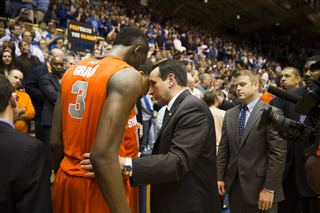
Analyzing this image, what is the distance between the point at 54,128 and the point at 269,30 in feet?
88.7

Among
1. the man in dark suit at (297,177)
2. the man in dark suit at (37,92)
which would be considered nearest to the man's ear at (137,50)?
the man in dark suit at (297,177)

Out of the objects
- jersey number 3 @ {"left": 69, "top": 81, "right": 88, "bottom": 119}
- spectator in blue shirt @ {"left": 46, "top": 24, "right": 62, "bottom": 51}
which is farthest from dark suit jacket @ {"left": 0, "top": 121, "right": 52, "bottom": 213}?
spectator in blue shirt @ {"left": 46, "top": 24, "right": 62, "bottom": 51}

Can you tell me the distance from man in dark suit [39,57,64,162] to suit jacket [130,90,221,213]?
8.13ft

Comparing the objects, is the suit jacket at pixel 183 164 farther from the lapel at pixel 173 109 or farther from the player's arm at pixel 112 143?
the player's arm at pixel 112 143

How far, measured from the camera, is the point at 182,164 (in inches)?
60.0

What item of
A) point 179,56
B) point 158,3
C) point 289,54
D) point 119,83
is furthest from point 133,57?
point 289,54

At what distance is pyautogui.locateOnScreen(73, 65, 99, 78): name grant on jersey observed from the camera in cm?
144

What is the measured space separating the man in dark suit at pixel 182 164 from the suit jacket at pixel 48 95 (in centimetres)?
247

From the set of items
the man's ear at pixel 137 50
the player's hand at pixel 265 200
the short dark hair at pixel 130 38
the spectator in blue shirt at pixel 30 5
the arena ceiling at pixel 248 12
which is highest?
the arena ceiling at pixel 248 12

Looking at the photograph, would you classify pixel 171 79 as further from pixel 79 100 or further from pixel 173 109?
pixel 79 100

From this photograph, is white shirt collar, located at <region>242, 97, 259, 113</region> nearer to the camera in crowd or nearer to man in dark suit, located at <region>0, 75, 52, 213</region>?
the camera in crowd

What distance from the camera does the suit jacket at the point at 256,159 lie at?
228 centimetres

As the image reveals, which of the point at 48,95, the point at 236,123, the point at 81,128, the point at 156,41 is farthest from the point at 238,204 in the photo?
the point at 156,41

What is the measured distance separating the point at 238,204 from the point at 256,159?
1.65 feet
